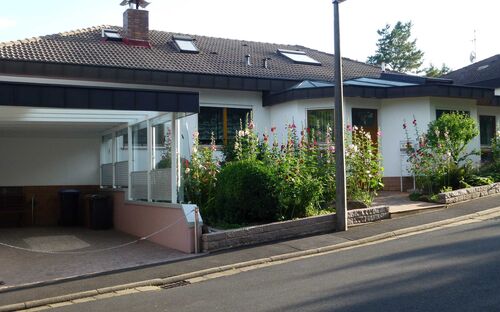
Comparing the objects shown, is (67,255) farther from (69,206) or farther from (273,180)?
(69,206)

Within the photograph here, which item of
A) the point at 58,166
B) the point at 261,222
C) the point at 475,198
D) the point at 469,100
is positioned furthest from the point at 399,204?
the point at 58,166

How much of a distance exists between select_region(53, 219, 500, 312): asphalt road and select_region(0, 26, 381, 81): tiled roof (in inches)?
429

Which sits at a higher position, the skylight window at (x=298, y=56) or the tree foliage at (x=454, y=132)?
the skylight window at (x=298, y=56)

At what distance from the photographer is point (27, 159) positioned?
1689 cm

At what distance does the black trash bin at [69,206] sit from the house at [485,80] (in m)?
14.7

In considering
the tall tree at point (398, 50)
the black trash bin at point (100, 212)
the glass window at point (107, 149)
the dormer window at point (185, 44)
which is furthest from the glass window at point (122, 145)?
the tall tree at point (398, 50)

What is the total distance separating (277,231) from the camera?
11484mm

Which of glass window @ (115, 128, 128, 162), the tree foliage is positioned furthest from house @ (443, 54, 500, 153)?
glass window @ (115, 128, 128, 162)

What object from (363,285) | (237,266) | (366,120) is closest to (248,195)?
(237,266)

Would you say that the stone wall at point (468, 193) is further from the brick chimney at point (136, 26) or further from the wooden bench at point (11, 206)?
the brick chimney at point (136, 26)

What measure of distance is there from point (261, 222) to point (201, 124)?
7345 mm

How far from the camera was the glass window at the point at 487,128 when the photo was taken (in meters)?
21.1

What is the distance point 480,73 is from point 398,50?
105ft

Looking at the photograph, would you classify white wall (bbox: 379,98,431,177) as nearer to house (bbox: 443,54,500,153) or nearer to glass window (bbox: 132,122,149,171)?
house (bbox: 443,54,500,153)
